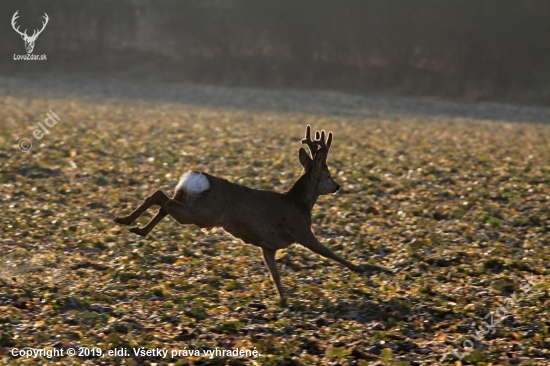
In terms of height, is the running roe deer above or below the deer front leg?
above

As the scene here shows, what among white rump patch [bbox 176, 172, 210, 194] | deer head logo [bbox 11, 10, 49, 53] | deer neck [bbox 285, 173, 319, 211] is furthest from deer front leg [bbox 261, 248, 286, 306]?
deer head logo [bbox 11, 10, 49, 53]

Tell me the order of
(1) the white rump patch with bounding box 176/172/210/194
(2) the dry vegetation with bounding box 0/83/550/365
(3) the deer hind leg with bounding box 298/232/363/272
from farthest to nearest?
(3) the deer hind leg with bounding box 298/232/363/272 < (1) the white rump patch with bounding box 176/172/210/194 < (2) the dry vegetation with bounding box 0/83/550/365

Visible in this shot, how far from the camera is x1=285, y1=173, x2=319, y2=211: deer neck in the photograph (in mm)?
7648

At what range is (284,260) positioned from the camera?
8414mm

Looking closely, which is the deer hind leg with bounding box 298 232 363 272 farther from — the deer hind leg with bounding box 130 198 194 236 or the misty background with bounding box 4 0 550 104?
the misty background with bounding box 4 0 550 104

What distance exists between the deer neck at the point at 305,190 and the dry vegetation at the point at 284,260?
70 cm

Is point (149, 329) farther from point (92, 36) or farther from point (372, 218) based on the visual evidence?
point (92, 36)

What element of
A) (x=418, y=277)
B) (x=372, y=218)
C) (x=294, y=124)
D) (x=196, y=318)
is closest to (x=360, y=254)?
(x=418, y=277)

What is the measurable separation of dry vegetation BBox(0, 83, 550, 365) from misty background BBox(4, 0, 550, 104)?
1712cm

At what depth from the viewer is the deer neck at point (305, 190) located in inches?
301

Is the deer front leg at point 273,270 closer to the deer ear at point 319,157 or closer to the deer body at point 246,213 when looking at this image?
the deer body at point 246,213

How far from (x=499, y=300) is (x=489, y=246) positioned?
1.82 meters

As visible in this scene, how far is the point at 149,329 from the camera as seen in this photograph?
620 centimetres

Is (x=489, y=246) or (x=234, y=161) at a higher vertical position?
(x=234, y=161)
